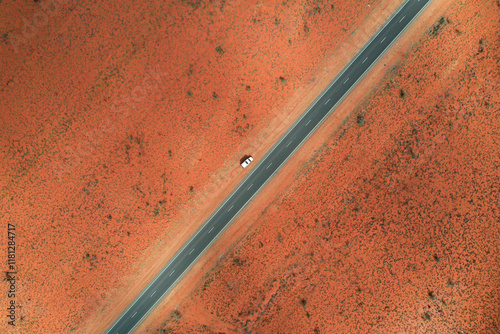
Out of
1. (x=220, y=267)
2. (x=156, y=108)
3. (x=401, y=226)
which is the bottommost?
(x=220, y=267)

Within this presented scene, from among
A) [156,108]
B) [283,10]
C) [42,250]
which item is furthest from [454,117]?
[42,250]

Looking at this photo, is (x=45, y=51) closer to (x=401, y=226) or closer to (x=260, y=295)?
(x=260, y=295)

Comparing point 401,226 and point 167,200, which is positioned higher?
point 401,226

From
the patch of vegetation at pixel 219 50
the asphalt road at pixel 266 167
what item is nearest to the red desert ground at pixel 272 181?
the patch of vegetation at pixel 219 50

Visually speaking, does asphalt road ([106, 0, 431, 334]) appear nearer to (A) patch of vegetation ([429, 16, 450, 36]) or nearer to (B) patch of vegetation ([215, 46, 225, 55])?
(A) patch of vegetation ([429, 16, 450, 36])

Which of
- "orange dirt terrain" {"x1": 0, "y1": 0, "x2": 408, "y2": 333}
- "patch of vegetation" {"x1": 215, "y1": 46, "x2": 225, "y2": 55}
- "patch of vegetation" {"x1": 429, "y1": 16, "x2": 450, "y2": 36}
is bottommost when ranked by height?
"orange dirt terrain" {"x1": 0, "y1": 0, "x2": 408, "y2": 333}

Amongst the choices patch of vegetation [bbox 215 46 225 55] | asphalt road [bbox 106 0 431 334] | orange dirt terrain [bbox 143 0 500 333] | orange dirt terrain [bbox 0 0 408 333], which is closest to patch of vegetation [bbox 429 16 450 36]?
orange dirt terrain [bbox 143 0 500 333]
